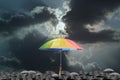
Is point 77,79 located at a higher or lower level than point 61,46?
lower

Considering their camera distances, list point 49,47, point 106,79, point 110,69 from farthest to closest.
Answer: point 110,69
point 106,79
point 49,47

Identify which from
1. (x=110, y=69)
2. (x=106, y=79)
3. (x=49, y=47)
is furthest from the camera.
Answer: (x=110, y=69)

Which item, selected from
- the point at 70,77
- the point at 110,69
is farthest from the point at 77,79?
the point at 110,69

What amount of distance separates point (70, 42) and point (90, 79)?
8.34ft

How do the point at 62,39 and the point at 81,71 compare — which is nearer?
the point at 62,39

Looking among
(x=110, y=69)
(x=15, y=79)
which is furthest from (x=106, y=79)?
(x=110, y=69)

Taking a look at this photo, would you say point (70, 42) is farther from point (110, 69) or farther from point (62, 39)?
point (110, 69)

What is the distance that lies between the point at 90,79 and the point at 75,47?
2.28m

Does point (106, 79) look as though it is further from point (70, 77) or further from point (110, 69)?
point (110, 69)

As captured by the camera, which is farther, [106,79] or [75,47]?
[106,79]

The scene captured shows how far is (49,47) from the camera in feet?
82.5

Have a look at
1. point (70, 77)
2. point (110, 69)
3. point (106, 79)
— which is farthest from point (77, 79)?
point (110, 69)

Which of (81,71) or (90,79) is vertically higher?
(81,71)

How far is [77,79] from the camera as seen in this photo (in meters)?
26.2
